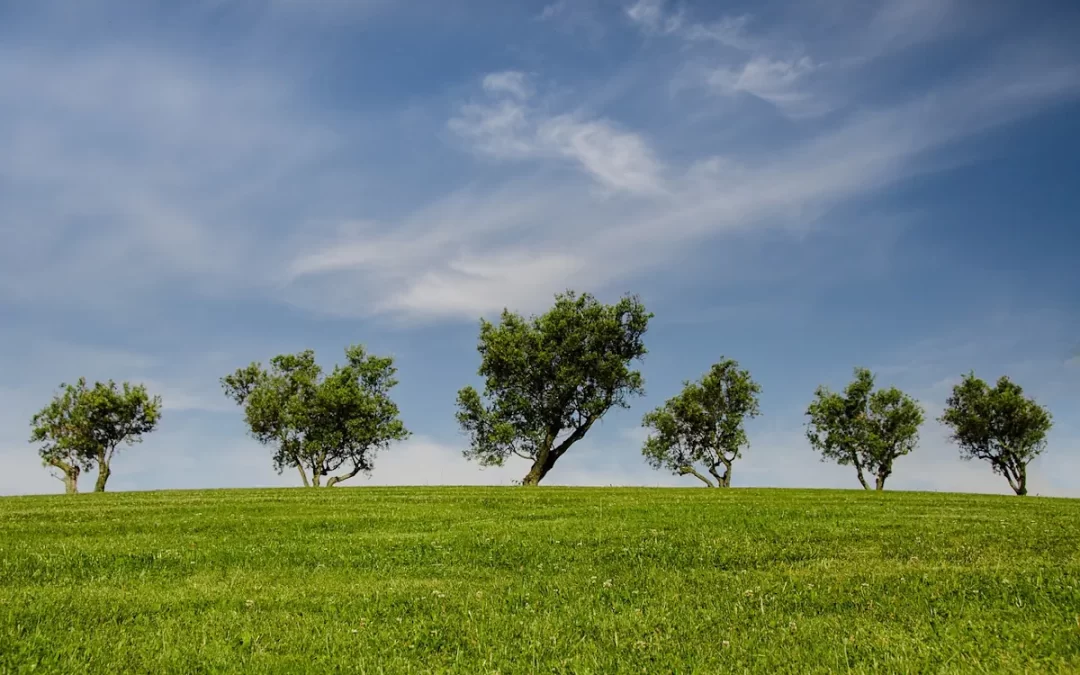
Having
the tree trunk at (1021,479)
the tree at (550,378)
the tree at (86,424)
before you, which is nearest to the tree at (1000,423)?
the tree trunk at (1021,479)

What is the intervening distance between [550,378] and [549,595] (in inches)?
1803

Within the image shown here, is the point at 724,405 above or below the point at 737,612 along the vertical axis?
above

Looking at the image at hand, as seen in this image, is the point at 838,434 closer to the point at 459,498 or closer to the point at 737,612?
the point at 459,498

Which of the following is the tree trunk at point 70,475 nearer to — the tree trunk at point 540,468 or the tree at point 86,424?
the tree at point 86,424

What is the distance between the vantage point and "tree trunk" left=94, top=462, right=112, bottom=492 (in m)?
61.7

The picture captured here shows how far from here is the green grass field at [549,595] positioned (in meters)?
8.71

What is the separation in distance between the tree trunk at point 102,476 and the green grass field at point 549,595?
45538 mm

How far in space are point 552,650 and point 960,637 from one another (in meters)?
5.13

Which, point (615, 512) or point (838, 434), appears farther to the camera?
point (838, 434)

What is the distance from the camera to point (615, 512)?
22.3 meters

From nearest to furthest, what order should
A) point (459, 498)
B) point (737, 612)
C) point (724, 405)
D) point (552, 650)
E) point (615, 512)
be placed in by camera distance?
point (552, 650) < point (737, 612) < point (615, 512) < point (459, 498) < point (724, 405)

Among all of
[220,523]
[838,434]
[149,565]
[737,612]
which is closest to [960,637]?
[737,612]

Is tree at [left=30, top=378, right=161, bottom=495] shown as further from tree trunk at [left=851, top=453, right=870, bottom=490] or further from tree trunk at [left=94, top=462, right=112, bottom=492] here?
tree trunk at [left=851, top=453, right=870, bottom=490]

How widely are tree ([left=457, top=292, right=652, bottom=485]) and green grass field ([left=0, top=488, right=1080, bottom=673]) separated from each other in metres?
35.4
